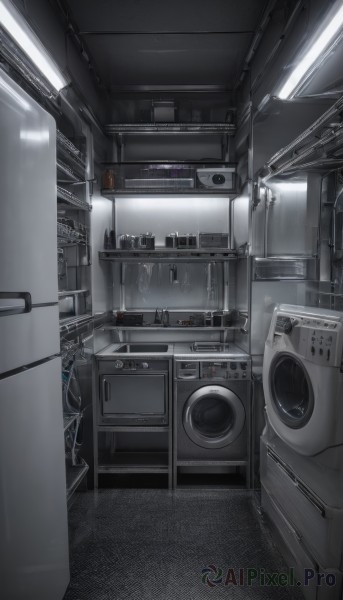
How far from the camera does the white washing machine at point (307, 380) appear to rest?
149 cm

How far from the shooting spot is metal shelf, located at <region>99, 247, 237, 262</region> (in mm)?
2938

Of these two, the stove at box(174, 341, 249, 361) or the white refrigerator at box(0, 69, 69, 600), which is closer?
the white refrigerator at box(0, 69, 69, 600)

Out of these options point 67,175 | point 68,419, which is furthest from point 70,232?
point 68,419

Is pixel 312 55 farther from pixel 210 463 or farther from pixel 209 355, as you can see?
pixel 210 463

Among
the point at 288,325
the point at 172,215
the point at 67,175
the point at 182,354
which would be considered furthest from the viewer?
the point at 172,215

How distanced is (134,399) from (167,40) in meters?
2.89

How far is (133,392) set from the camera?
105 inches

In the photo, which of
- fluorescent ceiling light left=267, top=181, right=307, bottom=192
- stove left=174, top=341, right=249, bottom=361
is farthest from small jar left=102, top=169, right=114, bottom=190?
stove left=174, top=341, right=249, bottom=361

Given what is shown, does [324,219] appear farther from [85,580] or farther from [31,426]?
[85,580]

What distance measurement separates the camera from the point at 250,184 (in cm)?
265

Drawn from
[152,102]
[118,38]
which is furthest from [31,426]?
[152,102]

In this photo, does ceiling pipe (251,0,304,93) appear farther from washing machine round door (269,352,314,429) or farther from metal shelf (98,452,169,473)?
metal shelf (98,452,169,473)

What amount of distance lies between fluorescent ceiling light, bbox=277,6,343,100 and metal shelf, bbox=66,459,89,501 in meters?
2.85

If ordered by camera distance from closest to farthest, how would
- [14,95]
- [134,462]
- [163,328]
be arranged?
[14,95]
[134,462]
[163,328]
